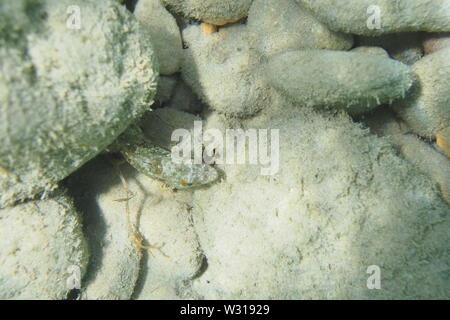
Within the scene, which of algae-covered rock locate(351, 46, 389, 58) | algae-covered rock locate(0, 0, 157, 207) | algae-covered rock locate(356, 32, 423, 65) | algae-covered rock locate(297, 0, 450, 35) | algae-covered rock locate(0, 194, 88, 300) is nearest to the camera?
algae-covered rock locate(0, 0, 157, 207)

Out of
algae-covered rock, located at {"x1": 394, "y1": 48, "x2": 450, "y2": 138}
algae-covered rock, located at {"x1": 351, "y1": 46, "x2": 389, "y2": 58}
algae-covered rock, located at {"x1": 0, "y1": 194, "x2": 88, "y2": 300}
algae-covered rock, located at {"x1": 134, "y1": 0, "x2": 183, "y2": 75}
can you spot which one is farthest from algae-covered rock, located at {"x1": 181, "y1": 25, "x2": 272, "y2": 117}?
algae-covered rock, located at {"x1": 0, "y1": 194, "x2": 88, "y2": 300}

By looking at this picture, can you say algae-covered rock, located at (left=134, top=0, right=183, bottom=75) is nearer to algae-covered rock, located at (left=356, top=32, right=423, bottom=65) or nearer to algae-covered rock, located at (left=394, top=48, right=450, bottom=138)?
algae-covered rock, located at (left=356, top=32, right=423, bottom=65)

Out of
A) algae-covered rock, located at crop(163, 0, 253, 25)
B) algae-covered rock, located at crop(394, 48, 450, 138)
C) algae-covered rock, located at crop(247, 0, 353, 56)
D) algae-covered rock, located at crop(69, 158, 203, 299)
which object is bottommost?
algae-covered rock, located at crop(69, 158, 203, 299)

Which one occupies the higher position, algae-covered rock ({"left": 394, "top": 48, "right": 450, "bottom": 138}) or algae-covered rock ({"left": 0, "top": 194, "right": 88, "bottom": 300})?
algae-covered rock ({"left": 394, "top": 48, "right": 450, "bottom": 138})

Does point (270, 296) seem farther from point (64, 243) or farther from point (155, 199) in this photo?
point (64, 243)

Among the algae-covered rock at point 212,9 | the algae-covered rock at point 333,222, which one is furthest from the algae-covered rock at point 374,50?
the algae-covered rock at point 212,9

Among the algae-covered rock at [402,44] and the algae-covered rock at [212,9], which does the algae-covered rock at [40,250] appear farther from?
the algae-covered rock at [402,44]
